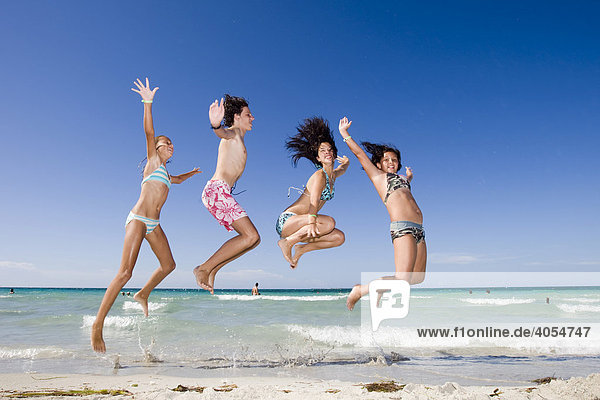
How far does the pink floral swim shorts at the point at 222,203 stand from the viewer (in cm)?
522

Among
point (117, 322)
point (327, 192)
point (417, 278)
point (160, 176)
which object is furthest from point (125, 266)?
point (117, 322)

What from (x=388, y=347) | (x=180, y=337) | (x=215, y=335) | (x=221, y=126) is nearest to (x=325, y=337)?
(x=388, y=347)

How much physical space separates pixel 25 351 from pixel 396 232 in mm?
11279

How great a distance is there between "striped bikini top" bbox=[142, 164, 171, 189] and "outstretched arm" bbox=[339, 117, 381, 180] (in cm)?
228

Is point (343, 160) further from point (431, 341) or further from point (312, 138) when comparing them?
point (431, 341)

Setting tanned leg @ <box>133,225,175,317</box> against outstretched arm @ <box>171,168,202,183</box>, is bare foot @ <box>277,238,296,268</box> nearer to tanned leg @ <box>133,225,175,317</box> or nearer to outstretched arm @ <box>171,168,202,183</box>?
tanned leg @ <box>133,225,175,317</box>

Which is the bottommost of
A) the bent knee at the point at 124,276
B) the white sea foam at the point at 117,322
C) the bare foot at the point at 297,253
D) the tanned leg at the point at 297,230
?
the white sea foam at the point at 117,322

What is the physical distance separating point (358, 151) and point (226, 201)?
1.83 meters

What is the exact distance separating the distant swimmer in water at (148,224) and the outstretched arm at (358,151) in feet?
7.26

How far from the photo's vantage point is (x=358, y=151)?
573 centimetres

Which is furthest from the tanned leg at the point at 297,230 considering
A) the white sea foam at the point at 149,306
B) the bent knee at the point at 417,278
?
the white sea foam at the point at 149,306

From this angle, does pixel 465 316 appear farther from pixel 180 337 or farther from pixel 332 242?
pixel 332 242

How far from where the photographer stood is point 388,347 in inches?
536

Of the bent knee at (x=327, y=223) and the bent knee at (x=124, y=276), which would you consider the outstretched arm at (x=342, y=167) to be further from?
the bent knee at (x=124, y=276)
